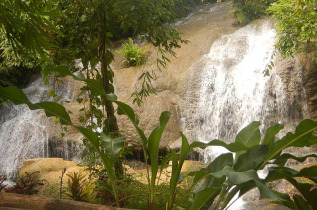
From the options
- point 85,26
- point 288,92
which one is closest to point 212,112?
point 288,92

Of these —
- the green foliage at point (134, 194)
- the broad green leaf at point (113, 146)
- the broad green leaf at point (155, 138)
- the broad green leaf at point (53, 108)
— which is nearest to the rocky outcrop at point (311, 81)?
the green foliage at point (134, 194)

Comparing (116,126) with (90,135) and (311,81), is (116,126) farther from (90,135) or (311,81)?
(311,81)

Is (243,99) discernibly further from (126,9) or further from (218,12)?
(218,12)

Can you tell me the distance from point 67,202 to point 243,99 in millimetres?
6068

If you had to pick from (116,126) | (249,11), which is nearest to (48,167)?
(116,126)

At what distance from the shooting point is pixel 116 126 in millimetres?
3438

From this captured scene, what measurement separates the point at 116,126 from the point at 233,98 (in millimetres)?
4656

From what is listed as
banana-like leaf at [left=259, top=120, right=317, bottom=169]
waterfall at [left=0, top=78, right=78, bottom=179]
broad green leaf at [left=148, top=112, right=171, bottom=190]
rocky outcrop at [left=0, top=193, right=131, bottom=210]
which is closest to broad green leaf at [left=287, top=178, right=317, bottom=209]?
banana-like leaf at [left=259, top=120, right=317, bottom=169]

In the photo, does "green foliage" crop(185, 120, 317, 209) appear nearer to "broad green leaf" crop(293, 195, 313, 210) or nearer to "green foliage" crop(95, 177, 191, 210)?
"broad green leaf" crop(293, 195, 313, 210)

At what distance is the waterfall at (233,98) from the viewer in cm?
712

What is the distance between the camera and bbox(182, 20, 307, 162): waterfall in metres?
7.12

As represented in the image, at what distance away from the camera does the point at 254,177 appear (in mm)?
1731

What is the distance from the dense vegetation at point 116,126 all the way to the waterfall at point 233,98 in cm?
223

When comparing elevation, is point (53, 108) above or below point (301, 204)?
above
